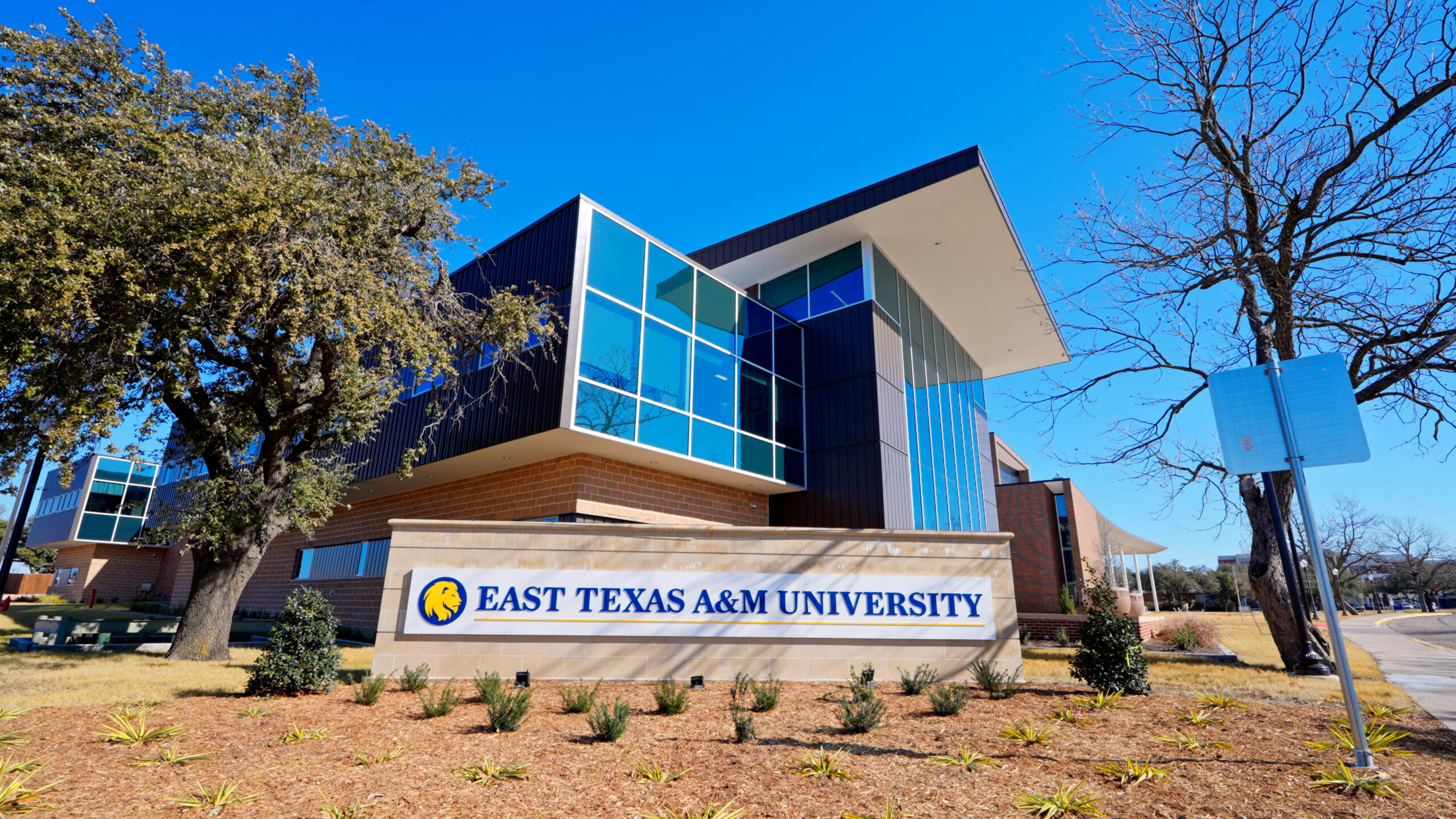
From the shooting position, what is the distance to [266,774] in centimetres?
473

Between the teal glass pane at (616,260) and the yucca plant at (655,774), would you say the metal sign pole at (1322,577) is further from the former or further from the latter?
the teal glass pane at (616,260)

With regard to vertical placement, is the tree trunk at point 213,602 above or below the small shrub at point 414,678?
above

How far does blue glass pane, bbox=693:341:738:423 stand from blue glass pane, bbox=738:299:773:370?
1.00 meters

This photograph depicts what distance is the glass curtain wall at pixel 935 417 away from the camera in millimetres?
18828

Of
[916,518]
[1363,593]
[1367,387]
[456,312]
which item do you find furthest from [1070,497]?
[1363,593]

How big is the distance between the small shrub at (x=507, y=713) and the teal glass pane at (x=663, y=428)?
25.3 ft

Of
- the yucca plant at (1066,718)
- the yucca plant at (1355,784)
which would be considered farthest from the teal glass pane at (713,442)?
the yucca plant at (1355,784)

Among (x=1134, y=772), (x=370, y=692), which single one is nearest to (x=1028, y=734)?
(x=1134, y=772)

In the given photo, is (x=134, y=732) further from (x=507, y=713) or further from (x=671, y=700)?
(x=671, y=700)

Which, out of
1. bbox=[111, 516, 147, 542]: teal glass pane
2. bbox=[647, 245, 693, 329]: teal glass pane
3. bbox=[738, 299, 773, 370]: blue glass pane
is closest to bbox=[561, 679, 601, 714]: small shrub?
bbox=[647, 245, 693, 329]: teal glass pane

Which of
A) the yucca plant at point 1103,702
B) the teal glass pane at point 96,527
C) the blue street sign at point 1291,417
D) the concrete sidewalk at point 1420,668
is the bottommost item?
the yucca plant at point 1103,702

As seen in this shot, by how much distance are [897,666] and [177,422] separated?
560 inches

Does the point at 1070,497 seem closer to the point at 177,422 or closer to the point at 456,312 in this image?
the point at 456,312

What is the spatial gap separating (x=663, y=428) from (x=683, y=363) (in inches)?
72.4
